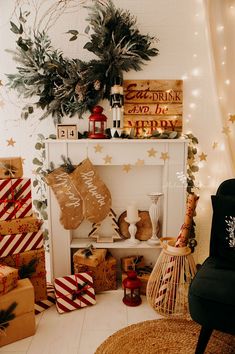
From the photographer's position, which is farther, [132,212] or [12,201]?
[132,212]

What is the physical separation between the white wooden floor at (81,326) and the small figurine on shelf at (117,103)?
1.35 meters

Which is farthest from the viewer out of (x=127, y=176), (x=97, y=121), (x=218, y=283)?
(x=127, y=176)

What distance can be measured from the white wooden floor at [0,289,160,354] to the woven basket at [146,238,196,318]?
0.12 m

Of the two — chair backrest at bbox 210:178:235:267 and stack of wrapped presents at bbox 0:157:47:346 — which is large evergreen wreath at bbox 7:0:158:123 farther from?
chair backrest at bbox 210:178:235:267

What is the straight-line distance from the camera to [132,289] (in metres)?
2.69

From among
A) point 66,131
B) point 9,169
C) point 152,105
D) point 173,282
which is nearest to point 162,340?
point 173,282

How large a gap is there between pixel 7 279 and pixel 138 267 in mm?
1229

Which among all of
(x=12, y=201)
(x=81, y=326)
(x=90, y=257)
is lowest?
(x=81, y=326)

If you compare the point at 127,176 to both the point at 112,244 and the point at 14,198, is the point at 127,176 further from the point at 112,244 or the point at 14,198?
the point at 14,198

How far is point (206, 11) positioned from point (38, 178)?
193 cm

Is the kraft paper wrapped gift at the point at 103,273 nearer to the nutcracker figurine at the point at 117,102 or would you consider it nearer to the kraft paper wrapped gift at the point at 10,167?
the kraft paper wrapped gift at the point at 10,167

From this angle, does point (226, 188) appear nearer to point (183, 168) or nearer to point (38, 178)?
point (183, 168)

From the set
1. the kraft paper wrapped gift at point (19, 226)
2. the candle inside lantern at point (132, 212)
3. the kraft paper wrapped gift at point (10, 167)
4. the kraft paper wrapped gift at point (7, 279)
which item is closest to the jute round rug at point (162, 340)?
the kraft paper wrapped gift at point (7, 279)

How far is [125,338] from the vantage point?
2273 millimetres
